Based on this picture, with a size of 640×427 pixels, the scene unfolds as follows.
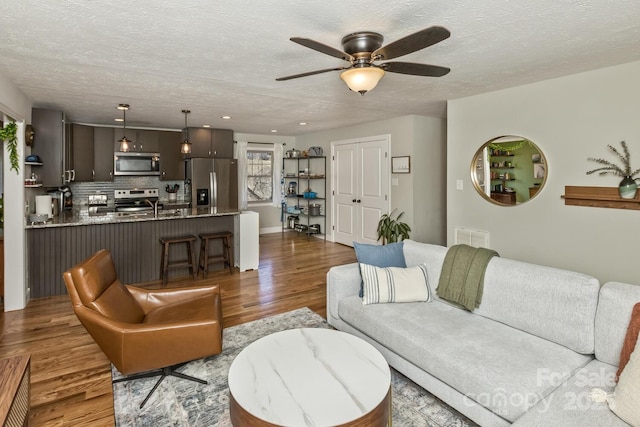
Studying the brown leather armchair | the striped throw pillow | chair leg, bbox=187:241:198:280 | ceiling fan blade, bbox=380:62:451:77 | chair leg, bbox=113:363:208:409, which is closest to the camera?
the brown leather armchair

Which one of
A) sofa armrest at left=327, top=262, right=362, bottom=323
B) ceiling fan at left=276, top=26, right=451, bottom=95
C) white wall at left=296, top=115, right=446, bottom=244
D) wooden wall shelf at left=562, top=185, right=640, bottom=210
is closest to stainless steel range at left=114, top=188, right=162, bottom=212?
white wall at left=296, top=115, right=446, bottom=244

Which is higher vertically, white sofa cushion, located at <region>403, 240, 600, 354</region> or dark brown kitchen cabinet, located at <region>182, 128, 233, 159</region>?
dark brown kitchen cabinet, located at <region>182, 128, 233, 159</region>

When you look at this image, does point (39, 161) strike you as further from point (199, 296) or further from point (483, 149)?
point (483, 149)

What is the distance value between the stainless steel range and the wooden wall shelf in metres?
6.31

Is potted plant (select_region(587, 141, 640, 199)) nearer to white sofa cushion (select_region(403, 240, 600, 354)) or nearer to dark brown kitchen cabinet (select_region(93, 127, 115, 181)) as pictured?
white sofa cushion (select_region(403, 240, 600, 354))

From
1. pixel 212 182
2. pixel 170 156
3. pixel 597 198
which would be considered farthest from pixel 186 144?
pixel 597 198

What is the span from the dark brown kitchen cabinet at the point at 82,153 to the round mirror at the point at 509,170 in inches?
244

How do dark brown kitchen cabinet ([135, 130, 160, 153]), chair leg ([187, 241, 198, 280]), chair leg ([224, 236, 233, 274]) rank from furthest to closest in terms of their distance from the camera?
dark brown kitchen cabinet ([135, 130, 160, 153]) → chair leg ([224, 236, 233, 274]) → chair leg ([187, 241, 198, 280])

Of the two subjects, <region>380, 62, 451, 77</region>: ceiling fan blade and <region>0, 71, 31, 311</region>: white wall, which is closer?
<region>380, 62, 451, 77</region>: ceiling fan blade

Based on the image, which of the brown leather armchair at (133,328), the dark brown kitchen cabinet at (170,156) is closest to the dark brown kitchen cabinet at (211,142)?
the dark brown kitchen cabinet at (170,156)

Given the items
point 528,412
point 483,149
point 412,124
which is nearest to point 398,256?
point 528,412

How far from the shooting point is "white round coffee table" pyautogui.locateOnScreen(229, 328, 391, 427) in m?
1.49

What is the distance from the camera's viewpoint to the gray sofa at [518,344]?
1673 mm

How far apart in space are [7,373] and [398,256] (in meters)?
2.64
